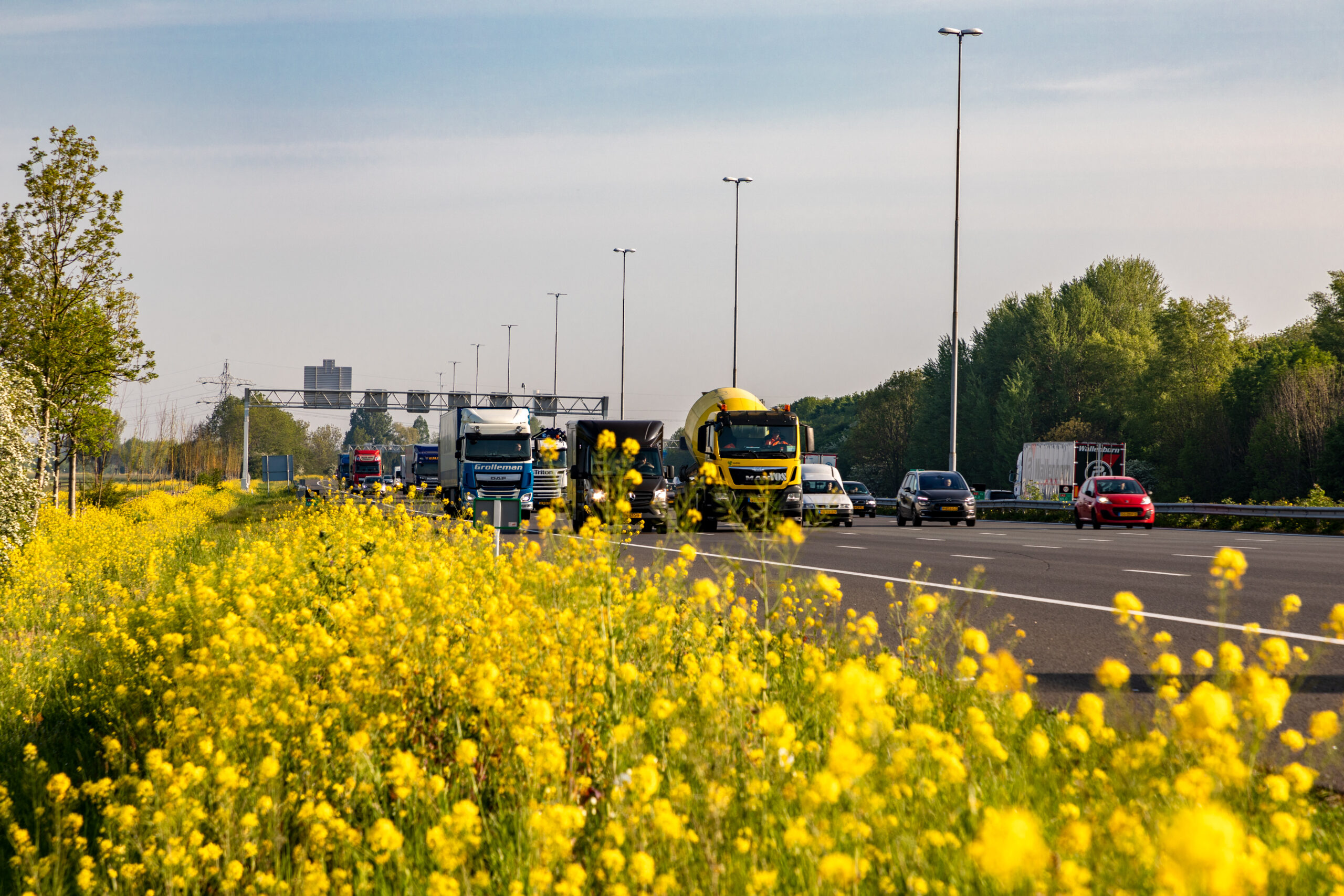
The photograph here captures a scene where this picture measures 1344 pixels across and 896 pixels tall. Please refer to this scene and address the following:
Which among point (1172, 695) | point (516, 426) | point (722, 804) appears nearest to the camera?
point (722, 804)

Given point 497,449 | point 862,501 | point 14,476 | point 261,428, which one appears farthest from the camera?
point 261,428

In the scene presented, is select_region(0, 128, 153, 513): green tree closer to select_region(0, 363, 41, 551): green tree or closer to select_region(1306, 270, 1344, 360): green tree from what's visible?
select_region(0, 363, 41, 551): green tree

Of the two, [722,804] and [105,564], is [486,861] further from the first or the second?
[105,564]

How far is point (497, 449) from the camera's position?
3462 centimetres

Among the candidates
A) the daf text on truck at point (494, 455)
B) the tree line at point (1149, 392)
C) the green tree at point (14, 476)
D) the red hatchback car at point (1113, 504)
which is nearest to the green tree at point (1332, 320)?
the tree line at point (1149, 392)

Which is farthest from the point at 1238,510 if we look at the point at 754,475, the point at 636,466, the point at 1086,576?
the point at 1086,576

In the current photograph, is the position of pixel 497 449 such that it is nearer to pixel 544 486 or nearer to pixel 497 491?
pixel 497 491

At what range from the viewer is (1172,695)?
11.4 ft

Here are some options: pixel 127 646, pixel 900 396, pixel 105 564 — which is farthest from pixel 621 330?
pixel 127 646

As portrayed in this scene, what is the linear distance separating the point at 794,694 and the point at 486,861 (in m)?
2.32

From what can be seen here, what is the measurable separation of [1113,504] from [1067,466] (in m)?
15.1

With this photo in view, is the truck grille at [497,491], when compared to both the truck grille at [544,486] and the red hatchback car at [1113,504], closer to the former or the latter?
the truck grille at [544,486]

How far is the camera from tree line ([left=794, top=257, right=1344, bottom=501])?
5706 cm

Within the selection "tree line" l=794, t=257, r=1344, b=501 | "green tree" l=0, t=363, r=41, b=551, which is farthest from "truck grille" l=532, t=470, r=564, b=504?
"tree line" l=794, t=257, r=1344, b=501
